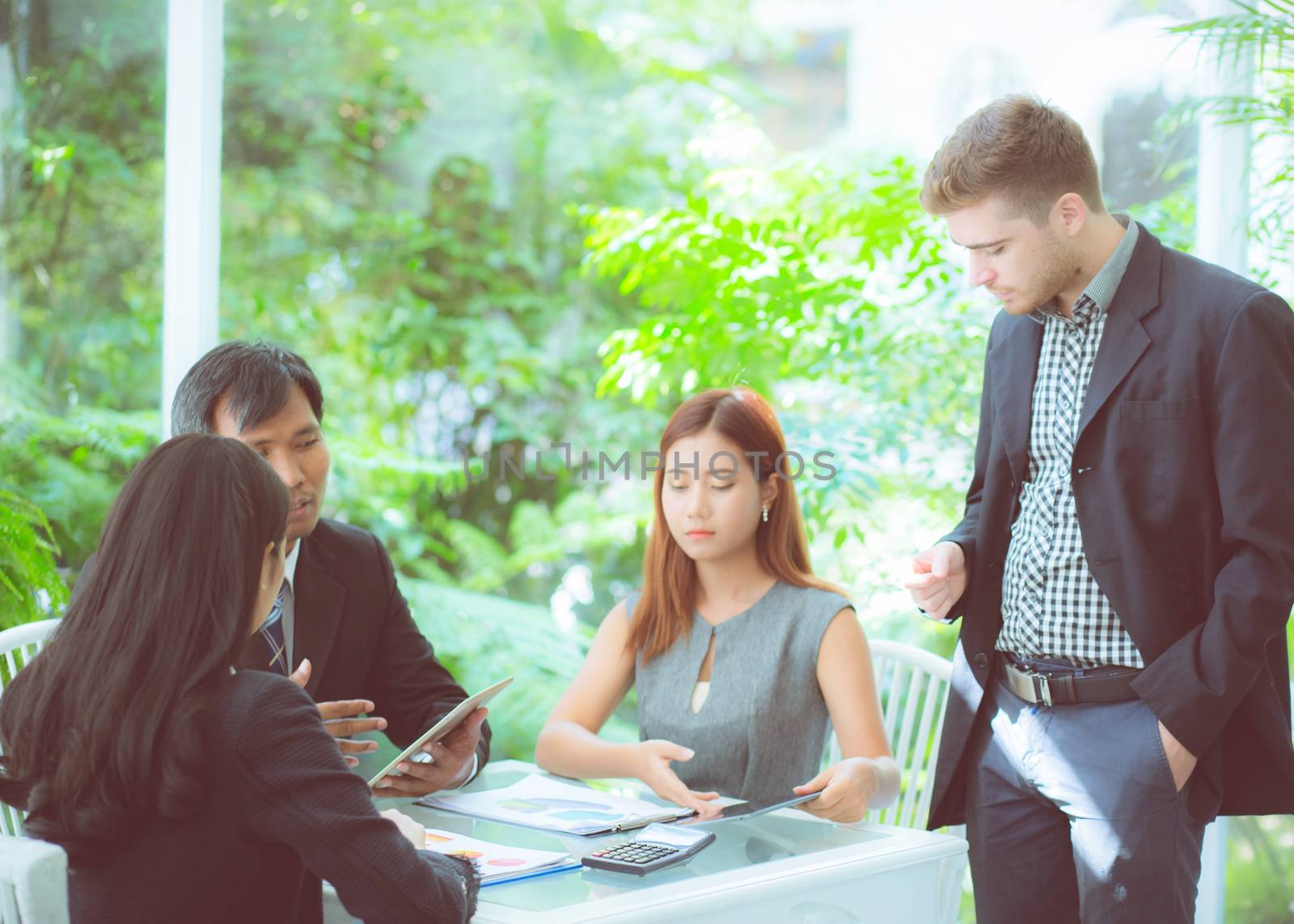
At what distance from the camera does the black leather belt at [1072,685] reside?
1.65 m

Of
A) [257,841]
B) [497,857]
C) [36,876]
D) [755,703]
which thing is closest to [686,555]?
[755,703]

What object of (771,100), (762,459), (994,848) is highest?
(771,100)

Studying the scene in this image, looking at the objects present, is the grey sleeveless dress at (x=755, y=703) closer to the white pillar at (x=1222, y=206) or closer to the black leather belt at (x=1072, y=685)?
the black leather belt at (x=1072, y=685)

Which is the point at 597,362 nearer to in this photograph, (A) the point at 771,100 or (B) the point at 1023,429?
(A) the point at 771,100

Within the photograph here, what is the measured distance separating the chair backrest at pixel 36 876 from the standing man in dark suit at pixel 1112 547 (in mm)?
1207

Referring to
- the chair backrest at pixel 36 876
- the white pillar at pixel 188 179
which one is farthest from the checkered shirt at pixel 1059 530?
the white pillar at pixel 188 179

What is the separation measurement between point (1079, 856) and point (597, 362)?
350cm

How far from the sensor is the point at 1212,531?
161 cm

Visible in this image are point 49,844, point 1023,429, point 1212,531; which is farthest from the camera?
point 1023,429

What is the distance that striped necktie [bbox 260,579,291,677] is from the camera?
1.99 metres

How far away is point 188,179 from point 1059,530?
1.86m

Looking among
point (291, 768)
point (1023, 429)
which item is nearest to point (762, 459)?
point (1023, 429)

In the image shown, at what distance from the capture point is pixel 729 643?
2.10 meters

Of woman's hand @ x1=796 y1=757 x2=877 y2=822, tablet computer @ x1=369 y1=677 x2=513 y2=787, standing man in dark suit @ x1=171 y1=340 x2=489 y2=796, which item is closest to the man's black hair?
standing man in dark suit @ x1=171 y1=340 x2=489 y2=796
